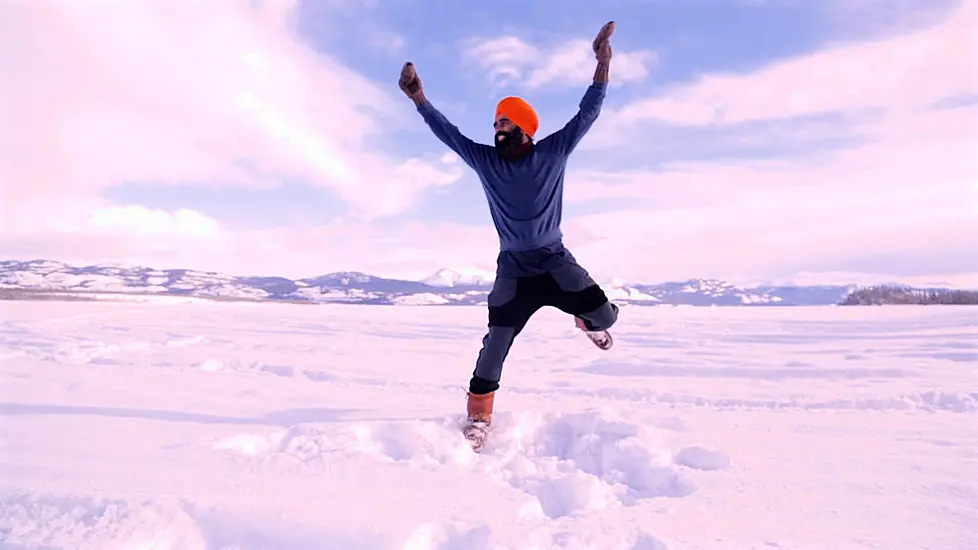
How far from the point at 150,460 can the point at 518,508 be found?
5.01ft

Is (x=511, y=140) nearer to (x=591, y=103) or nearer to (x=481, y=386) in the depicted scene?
(x=591, y=103)

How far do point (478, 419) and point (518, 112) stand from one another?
5.16 ft

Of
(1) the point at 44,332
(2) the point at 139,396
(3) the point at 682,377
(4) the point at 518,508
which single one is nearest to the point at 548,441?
(4) the point at 518,508

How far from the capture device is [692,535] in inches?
67.7

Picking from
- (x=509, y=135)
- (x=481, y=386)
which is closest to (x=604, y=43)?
(x=509, y=135)

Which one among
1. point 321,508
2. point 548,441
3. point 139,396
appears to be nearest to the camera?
point 321,508

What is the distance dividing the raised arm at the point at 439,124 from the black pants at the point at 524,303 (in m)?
0.69

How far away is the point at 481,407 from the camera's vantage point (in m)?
2.87

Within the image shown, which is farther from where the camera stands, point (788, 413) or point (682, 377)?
point (682, 377)

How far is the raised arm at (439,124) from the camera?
114 inches

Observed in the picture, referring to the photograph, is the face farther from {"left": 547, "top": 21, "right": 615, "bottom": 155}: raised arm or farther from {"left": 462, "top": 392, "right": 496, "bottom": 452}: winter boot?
{"left": 462, "top": 392, "right": 496, "bottom": 452}: winter boot

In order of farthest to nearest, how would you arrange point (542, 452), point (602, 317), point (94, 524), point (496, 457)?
1. point (602, 317)
2. point (542, 452)
3. point (496, 457)
4. point (94, 524)

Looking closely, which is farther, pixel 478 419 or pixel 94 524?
pixel 478 419

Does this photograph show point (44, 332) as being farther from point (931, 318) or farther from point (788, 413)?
point (931, 318)
